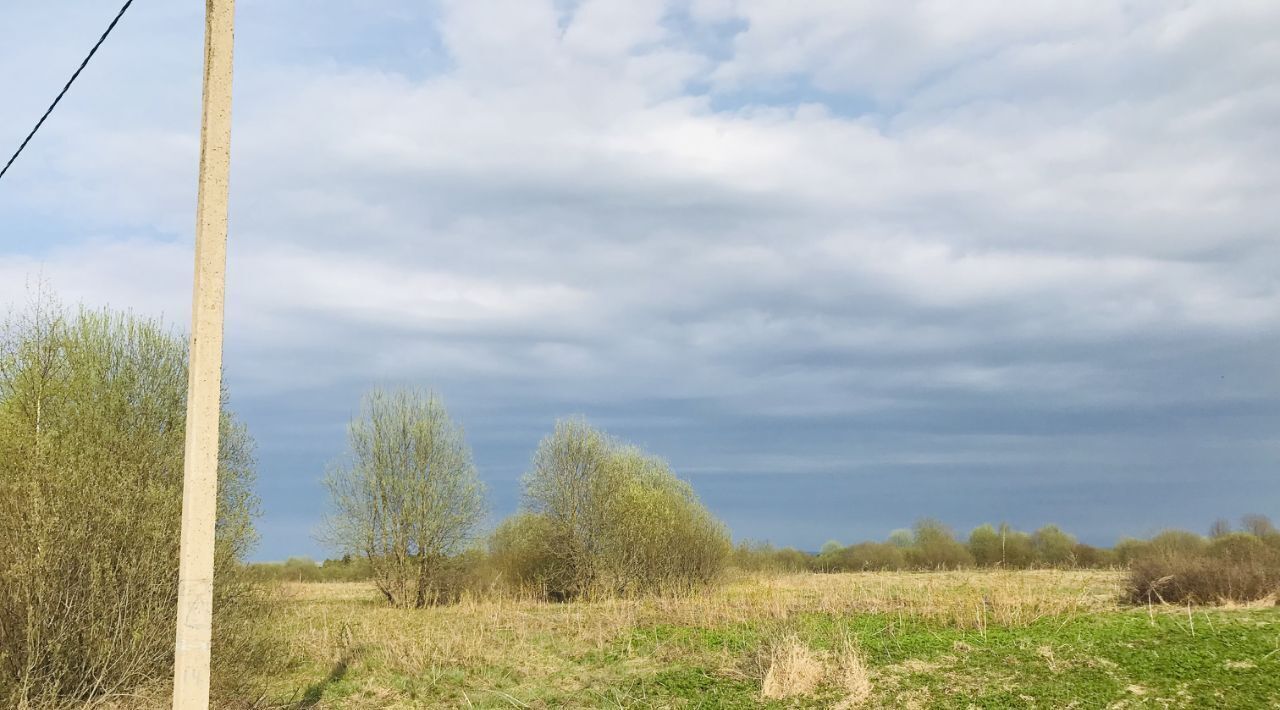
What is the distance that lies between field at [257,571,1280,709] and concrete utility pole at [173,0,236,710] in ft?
20.6

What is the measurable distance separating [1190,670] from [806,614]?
7151 mm

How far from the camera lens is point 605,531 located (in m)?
31.3

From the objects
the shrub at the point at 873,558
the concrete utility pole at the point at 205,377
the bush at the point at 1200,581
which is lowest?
the shrub at the point at 873,558

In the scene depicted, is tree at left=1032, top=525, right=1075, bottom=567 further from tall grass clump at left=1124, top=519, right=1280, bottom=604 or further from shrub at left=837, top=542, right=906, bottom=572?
tall grass clump at left=1124, top=519, right=1280, bottom=604

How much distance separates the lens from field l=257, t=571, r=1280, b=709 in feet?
36.2

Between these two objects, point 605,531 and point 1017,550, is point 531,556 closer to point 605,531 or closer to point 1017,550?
point 605,531

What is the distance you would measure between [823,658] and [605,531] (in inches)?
766

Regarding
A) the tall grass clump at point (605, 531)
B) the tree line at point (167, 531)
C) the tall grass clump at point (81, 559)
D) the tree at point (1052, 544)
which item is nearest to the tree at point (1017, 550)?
the tree at point (1052, 544)

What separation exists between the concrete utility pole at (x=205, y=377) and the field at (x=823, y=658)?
20.6 feet

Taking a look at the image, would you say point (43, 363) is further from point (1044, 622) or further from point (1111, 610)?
point (1111, 610)

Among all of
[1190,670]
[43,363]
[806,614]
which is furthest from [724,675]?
[43,363]

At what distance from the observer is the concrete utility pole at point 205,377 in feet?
23.4

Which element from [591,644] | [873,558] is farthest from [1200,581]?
[873,558]

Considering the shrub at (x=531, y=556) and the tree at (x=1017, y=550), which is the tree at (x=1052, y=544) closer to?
the tree at (x=1017, y=550)
